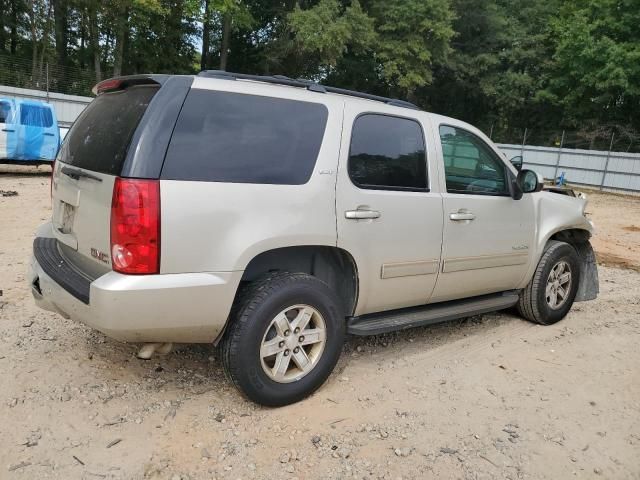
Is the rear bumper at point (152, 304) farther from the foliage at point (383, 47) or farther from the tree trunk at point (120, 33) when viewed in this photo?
the tree trunk at point (120, 33)

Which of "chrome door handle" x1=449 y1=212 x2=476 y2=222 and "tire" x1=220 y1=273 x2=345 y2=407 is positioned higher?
"chrome door handle" x1=449 y1=212 x2=476 y2=222

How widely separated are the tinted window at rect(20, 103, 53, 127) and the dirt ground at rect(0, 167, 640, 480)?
951 cm

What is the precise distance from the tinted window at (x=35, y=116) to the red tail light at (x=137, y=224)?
11.6 metres

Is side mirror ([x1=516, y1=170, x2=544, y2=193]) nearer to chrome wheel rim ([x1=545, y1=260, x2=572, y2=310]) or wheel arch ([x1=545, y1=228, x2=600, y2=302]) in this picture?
chrome wheel rim ([x1=545, y1=260, x2=572, y2=310])

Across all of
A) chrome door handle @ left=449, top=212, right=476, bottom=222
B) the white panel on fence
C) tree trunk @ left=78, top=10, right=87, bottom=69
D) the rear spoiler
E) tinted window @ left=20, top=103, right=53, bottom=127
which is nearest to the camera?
the rear spoiler

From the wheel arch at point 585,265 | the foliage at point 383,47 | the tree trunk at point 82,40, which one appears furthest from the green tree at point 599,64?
the tree trunk at point 82,40

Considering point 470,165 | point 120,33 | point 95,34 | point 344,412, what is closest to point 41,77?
point 120,33

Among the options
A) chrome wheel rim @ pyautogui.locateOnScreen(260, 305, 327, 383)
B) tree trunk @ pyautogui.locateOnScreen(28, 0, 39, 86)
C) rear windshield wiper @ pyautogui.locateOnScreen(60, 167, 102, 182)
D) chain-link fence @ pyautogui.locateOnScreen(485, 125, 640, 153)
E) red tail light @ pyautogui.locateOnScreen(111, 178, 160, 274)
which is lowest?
chrome wheel rim @ pyautogui.locateOnScreen(260, 305, 327, 383)

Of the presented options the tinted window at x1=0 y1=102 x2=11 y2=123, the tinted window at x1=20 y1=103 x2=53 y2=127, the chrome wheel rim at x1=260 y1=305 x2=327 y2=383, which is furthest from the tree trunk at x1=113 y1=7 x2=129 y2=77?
the chrome wheel rim at x1=260 y1=305 x2=327 y2=383

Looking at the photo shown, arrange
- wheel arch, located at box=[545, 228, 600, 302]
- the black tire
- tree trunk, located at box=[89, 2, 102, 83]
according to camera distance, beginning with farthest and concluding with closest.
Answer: tree trunk, located at box=[89, 2, 102, 83], wheel arch, located at box=[545, 228, 600, 302], the black tire

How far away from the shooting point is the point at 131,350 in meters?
3.59

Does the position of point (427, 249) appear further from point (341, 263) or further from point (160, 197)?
point (160, 197)

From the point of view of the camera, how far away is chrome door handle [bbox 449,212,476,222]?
12.1 feet

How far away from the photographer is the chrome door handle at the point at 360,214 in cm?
313
